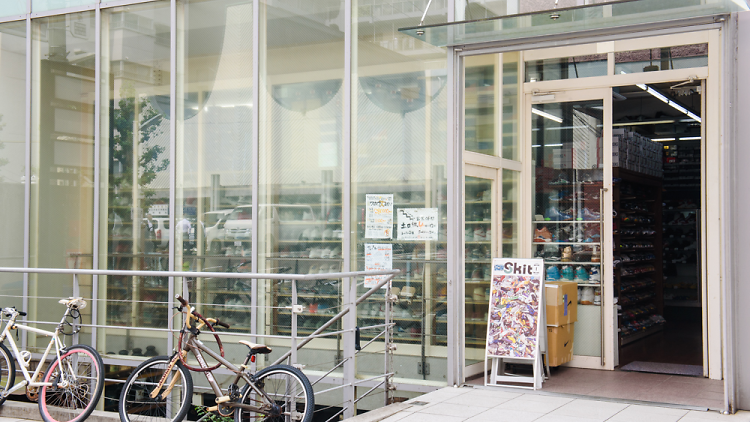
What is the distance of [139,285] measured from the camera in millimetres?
7738

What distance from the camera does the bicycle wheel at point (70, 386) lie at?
5.63 meters

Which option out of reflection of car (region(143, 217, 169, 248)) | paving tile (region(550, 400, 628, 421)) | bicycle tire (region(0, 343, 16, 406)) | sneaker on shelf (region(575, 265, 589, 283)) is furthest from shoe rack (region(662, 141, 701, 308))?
bicycle tire (region(0, 343, 16, 406))

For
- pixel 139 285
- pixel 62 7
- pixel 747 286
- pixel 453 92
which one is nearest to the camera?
pixel 747 286

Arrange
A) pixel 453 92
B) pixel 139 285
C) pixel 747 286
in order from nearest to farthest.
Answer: pixel 747 286 → pixel 453 92 → pixel 139 285

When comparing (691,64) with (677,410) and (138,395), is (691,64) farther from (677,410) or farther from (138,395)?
(138,395)

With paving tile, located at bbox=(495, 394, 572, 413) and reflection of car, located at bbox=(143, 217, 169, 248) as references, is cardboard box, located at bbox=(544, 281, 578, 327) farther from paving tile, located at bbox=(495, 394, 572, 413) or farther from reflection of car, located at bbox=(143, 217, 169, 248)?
reflection of car, located at bbox=(143, 217, 169, 248)

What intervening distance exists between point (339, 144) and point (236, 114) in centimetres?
118

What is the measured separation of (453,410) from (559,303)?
1.93m

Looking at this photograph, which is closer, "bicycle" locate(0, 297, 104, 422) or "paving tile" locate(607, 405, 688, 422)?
"paving tile" locate(607, 405, 688, 422)

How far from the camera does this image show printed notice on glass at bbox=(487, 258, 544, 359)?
637 cm

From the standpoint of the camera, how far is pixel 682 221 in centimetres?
1353

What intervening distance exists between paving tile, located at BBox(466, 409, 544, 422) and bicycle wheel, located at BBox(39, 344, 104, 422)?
2871 millimetres

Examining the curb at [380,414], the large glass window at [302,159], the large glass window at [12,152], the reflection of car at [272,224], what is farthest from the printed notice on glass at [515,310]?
the large glass window at [12,152]

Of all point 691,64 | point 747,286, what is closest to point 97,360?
point 747,286
